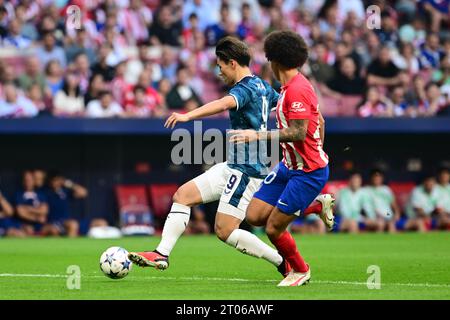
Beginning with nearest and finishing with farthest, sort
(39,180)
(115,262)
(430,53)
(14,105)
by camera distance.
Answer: (115,262) < (14,105) < (39,180) < (430,53)

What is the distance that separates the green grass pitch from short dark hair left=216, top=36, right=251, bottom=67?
2.28m

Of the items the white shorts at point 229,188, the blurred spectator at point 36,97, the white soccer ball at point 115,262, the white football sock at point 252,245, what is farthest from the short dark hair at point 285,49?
the blurred spectator at point 36,97

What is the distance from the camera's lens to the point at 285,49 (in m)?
9.94

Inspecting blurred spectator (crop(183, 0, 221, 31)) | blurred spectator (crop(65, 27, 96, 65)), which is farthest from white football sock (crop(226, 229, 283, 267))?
blurred spectator (crop(183, 0, 221, 31))

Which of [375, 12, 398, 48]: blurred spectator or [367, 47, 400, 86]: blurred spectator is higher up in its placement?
[375, 12, 398, 48]: blurred spectator

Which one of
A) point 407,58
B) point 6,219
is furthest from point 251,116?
point 407,58

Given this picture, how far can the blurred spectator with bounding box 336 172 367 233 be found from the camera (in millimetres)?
21625

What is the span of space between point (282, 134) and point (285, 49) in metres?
0.91

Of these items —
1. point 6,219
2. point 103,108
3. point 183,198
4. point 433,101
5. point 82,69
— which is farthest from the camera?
point 433,101

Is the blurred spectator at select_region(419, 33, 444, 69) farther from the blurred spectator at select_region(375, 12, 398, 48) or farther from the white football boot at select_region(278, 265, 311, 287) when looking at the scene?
the white football boot at select_region(278, 265, 311, 287)

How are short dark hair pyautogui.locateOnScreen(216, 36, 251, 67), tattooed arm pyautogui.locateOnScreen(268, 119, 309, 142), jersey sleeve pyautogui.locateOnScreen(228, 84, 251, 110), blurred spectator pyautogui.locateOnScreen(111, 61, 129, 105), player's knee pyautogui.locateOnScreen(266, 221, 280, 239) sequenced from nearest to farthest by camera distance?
tattooed arm pyautogui.locateOnScreen(268, 119, 309, 142)
player's knee pyautogui.locateOnScreen(266, 221, 280, 239)
jersey sleeve pyautogui.locateOnScreen(228, 84, 251, 110)
short dark hair pyautogui.locateOnScreen(216, 36, 251, 67)
blurred spectator pyautogui.locateOnScreen(111, 61, 129, 105)

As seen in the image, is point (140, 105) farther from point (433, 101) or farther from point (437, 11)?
point (437, 11)

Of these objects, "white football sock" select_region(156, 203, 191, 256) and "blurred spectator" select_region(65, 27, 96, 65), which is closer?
"white football sock" select_region(156, 203, 191, 256)

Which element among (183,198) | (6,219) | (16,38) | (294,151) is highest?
(16,38)
